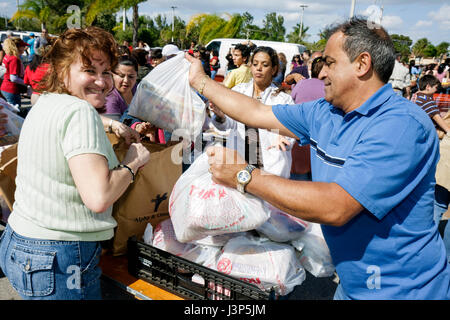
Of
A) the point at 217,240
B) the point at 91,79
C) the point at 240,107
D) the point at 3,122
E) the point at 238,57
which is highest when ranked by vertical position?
the point at 238,57

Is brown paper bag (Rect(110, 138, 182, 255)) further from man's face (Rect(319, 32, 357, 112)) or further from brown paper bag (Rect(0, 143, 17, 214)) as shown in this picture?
man's face (Rect(319, 32, 357, 112))

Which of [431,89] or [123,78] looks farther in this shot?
[431,89]

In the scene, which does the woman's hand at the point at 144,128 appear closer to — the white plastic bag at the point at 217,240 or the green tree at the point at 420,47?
the white plastic bag at the point at 217,240

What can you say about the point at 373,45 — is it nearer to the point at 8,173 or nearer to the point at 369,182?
the point at 369,182

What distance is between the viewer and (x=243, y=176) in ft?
4.49

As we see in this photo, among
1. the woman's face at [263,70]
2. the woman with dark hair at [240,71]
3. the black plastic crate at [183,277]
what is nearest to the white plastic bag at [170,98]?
the black plastic crate at [183,277]

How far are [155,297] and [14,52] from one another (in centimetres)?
612

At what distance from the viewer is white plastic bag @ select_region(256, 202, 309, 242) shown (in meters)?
1.80

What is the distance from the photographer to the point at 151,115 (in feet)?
6.91

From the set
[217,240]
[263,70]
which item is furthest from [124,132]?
[263,70]

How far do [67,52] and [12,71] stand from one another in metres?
5.47

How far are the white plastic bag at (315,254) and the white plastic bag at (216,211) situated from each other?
1.15 ft

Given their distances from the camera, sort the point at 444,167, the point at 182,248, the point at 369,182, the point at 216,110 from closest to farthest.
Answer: the point at 369,182, the point at 182,248, the point at 216,110, the point at 444,167
